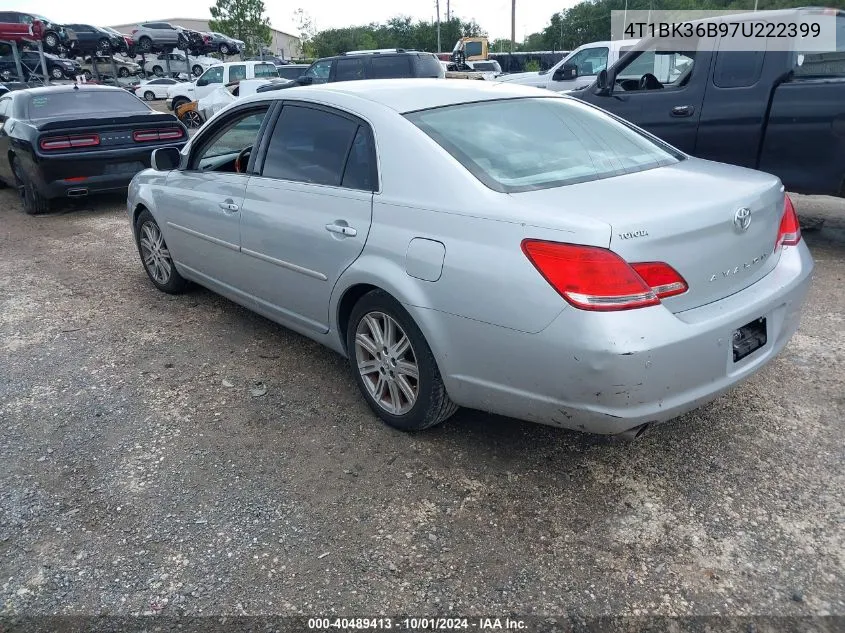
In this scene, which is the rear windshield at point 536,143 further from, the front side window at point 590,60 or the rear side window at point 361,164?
the front side window at point 590,60

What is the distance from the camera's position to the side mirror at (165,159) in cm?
479

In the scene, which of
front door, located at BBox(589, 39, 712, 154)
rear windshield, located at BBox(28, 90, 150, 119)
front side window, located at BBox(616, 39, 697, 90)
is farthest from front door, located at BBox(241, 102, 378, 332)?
rear windshield, located at BBox(28, 90, 150, 119)

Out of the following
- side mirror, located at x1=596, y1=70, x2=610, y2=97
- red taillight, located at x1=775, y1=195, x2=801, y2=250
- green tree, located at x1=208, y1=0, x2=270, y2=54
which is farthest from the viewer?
green tree, located at x1=208, y1=0, x2=270, y2=54

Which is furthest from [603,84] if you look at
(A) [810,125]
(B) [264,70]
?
(B) [264,70]

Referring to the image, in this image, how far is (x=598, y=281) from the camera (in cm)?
233

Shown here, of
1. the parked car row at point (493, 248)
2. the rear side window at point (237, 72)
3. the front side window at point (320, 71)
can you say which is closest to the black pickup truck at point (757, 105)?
the parked car row at point (493, 248)

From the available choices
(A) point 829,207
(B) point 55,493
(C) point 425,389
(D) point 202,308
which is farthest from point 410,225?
(A) point 829,207

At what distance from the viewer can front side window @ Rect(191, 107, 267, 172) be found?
4.14 metres

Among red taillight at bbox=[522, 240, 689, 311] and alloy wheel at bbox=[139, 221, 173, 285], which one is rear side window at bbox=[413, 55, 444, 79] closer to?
alloy wheel at bbox=[139, 221, 173, 285]

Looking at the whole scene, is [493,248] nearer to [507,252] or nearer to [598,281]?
[507,252]

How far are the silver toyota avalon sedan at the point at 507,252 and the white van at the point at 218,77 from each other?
1635 centimetres

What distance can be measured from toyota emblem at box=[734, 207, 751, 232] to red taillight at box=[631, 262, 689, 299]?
0.39 m

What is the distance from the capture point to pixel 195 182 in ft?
14.6

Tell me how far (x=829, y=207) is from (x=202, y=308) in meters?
6.35
